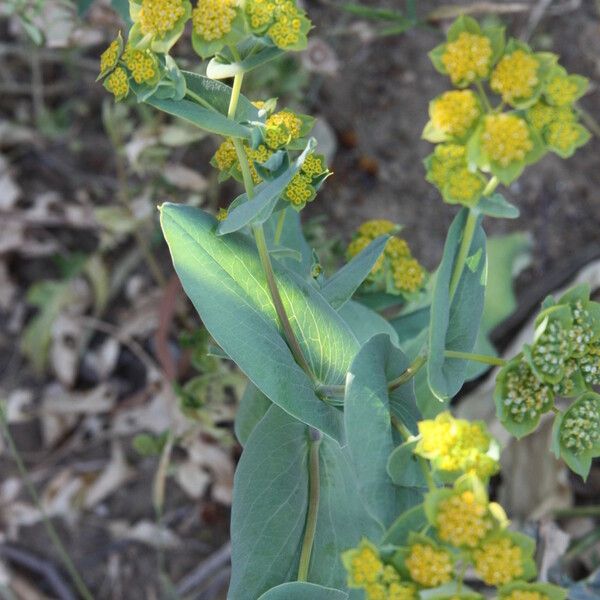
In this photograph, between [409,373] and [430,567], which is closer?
[430,567]

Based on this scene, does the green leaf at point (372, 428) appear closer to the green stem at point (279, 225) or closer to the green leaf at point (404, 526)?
the green leaf at point (404, 526)

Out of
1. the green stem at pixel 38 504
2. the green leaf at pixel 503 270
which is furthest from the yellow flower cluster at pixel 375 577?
the green leaf at pixel 503 270

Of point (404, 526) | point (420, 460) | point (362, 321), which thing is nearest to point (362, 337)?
point (362, 321)

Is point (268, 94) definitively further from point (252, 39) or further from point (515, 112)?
point (515, 112)

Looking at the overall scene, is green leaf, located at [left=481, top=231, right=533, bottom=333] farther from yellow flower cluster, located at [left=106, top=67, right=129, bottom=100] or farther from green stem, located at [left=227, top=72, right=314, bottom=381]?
yellow flower cluster, located at [left=106, top=67, right=129, bottom=100]

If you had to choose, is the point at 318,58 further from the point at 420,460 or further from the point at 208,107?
the point at 420,460

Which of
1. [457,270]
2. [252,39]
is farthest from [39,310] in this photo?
[457,270]

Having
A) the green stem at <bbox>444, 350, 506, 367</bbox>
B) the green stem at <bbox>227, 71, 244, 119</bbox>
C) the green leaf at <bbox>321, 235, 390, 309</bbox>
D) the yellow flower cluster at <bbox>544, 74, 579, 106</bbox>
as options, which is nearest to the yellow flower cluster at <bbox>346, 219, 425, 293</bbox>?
the green leaf at <bbox>321, 235, 390, 309</bbox>
